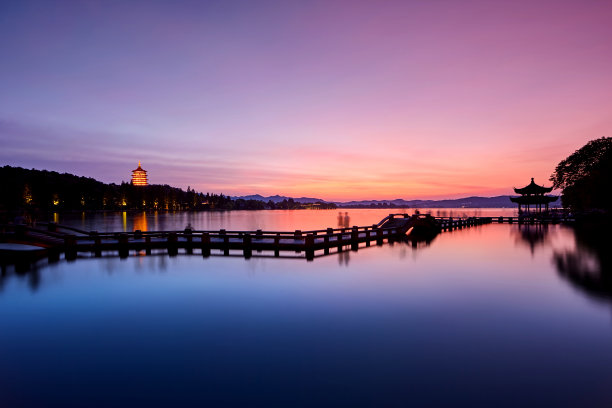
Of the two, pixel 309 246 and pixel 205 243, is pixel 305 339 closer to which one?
pixel 309 246

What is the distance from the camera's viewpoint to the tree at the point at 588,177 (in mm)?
45312

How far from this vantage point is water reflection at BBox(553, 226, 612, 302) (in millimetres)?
15250

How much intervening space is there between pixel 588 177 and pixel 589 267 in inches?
1582

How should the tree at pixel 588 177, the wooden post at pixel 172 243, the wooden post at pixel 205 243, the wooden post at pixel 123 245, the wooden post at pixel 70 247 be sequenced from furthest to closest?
1. the tree at pixel 588 177
2. the wooden post at pixel 172 243
3. the wooden post at pixel 205 243
4. the wooden post at pixel 123 245
5. the wooden post at pixel 70 247

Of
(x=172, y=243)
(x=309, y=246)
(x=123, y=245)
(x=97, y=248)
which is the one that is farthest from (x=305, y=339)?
(x=97, y=248)

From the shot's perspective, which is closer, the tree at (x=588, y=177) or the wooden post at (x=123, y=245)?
the wooden post at (x=123, y=245)

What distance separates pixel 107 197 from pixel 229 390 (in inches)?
7097

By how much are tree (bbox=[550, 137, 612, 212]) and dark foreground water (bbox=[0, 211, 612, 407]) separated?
34260 mm

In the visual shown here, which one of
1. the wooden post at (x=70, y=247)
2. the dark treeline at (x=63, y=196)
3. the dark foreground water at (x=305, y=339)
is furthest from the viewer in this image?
the dark treeline at (x=63, y=196)

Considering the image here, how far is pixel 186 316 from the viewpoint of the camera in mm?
11898

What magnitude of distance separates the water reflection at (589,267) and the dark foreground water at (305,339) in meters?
0.19

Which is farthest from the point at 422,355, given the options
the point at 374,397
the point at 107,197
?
the point at 107,197

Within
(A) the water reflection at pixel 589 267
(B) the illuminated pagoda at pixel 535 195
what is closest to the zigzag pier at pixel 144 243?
(A) the water reflection at pixel 589 267

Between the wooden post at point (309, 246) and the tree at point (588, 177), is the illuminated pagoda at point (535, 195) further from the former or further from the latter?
the wooden post at point (309, 246)
